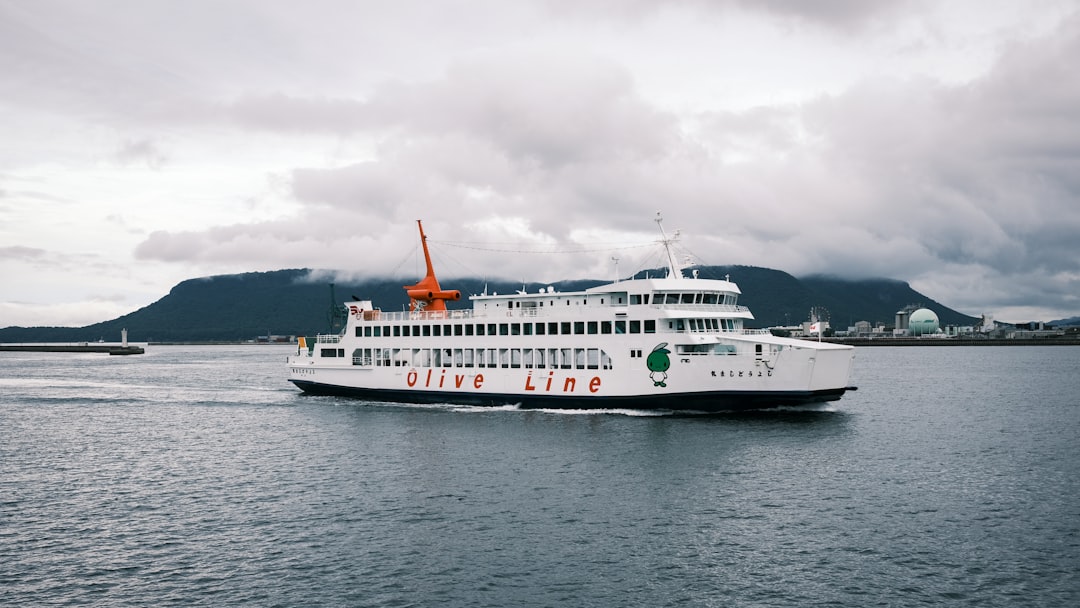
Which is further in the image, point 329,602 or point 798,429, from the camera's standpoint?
point 798,429

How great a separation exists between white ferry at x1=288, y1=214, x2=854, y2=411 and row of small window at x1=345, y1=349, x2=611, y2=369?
0.07m

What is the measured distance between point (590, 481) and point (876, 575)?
1190 cm

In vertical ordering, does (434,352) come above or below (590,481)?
above

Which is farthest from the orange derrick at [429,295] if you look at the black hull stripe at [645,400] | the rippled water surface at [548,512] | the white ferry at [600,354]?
the rippled water surface at [548,512]

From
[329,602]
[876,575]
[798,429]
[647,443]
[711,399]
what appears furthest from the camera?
[711,399]

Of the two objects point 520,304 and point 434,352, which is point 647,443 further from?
point 434,352

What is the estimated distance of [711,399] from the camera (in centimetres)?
4325

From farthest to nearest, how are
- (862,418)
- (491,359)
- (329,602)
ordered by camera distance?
(491,359) → (862,418) → (329,602)

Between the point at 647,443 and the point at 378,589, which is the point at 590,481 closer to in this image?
the point at 647,443

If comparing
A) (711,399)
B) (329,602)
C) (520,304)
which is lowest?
(329,602)

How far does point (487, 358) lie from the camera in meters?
51.2

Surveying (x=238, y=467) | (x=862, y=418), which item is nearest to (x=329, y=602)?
(x=238, y=467)

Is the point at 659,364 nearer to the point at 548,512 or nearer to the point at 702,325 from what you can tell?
the point at 702,325

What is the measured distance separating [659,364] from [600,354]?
4.01m
